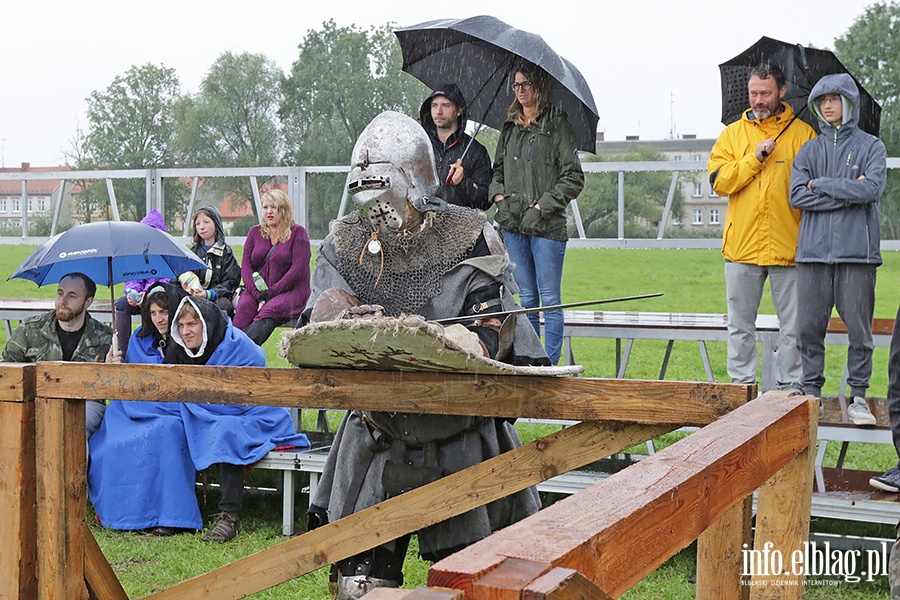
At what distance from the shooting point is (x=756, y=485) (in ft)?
6.33

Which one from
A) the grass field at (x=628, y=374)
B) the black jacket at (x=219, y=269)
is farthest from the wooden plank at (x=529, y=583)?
the black jacket at (x=219, y=269)

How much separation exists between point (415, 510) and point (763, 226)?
285 centimetres

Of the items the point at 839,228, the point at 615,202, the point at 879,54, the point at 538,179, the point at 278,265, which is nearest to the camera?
the point at 839,228

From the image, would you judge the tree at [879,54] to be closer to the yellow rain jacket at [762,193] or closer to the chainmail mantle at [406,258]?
the yellow rain jacket at [762,193]

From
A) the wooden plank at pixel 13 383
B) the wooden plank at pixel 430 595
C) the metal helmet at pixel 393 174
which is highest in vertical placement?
the metal helmet at pixel 393 174

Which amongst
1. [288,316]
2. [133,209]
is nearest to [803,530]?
[288,316]

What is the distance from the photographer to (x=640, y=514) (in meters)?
1.38

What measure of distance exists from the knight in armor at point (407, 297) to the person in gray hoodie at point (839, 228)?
2.21 metres

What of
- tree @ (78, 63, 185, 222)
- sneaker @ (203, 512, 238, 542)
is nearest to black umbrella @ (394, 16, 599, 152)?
sneaker @ (203, 512, 238, 542)

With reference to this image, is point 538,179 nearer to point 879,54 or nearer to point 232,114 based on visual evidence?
point 879,54

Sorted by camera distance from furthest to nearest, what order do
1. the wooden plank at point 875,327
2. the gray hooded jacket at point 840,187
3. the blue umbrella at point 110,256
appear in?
the blue umbrella at point 110,256
the wooden plank at point 875,327
the gray hooded jacket at point 840,187

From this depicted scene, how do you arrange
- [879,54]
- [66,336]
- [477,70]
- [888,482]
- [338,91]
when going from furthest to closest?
[879,54]
[338,91]
[66,336]
[477,70]
[888,482]

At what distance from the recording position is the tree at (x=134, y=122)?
3122 cm

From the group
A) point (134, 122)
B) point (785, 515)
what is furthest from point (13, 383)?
point (134, 122)
